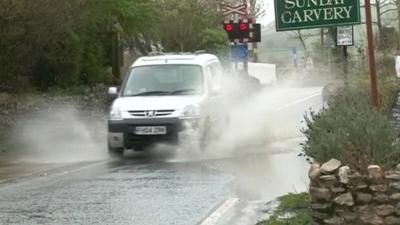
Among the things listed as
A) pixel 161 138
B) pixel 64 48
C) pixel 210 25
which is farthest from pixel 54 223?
pixel 210 25

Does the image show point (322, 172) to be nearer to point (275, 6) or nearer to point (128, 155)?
point (275, 6)

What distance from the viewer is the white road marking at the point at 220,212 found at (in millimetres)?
8984

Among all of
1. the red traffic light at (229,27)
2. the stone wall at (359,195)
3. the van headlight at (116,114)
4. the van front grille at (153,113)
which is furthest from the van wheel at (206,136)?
the red traffic light at (229,27)

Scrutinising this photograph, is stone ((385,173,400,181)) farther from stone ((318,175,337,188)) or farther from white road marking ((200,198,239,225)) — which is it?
white road marking ((200,198,239,225))

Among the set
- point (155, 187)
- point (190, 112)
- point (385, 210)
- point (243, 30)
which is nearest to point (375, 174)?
point (385, 210)

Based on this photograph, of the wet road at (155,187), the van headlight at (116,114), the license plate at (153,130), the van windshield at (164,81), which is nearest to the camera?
the wet road at (155,187)

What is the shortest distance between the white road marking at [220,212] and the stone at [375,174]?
2140 mm

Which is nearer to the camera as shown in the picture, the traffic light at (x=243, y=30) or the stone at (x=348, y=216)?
the stone at (x=348, y=216)

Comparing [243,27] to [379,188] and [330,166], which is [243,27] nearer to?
[330,166]

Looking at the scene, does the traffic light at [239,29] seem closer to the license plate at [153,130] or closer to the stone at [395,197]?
the license plate at [153,130]

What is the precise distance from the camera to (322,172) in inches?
295

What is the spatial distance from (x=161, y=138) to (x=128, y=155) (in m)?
1.29

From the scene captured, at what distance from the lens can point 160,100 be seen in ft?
50.2

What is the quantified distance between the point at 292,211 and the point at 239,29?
60.3ft
